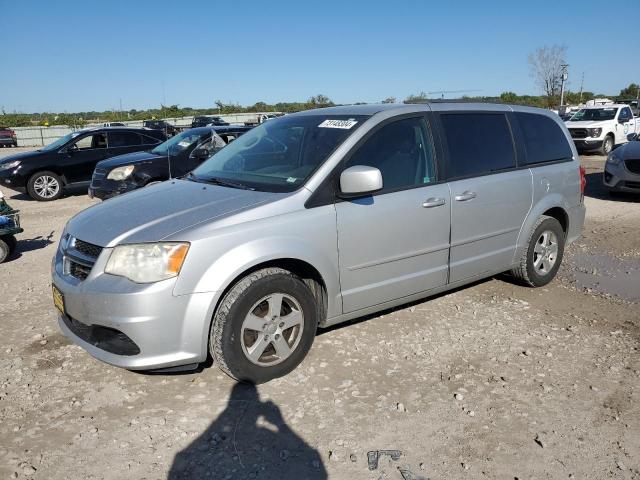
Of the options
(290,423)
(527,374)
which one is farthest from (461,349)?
(290,423)

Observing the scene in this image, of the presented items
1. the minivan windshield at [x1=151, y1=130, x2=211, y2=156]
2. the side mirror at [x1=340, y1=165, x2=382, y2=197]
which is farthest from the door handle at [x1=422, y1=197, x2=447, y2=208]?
the minivan windshield at [x1=151, y1=130, x2=211, y2=156]

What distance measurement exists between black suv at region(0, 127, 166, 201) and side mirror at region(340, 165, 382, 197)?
390 inches

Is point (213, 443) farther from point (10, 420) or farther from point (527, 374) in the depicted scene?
point (527, 374)

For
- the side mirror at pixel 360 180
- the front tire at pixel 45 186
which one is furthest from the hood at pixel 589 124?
the side mirror at pixel 360 180

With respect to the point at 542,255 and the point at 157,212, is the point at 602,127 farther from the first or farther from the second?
the point at 157,212

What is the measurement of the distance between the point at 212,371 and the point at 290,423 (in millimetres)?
866

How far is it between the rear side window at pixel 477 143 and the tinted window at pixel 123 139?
9704 millimetres

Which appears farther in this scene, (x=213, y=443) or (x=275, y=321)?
(x=275, y=321)

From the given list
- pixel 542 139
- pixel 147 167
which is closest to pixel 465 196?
pixel 542 139

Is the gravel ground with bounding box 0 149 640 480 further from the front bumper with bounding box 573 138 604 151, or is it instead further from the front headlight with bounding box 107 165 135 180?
the front bumper with bounding box 573 138 604 151

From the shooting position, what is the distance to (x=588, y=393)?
3.35 m

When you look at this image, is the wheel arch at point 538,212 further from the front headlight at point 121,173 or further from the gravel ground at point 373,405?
the front headlight at point 121,173

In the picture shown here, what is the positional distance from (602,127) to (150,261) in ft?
61.3

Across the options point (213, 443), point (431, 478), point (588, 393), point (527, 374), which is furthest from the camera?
point (527, 374)
